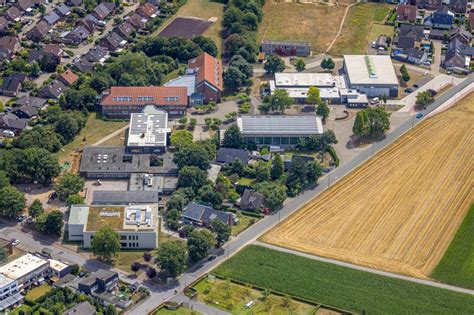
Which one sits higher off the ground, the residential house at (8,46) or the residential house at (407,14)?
the residential house at (407,14)

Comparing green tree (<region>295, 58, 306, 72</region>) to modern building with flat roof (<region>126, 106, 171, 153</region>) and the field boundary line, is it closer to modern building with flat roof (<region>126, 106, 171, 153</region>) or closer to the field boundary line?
modern building with flat roof (<region>126, 106, 171, 153</region>)

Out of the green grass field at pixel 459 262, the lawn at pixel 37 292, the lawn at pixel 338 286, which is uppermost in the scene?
the green grass field at pixel 459 262

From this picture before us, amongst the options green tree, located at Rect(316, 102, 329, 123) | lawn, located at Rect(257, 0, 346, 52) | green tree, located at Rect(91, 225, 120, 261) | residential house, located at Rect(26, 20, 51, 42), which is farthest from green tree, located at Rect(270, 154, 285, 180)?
residential house, located at Rect(26, 20, 51, 42)

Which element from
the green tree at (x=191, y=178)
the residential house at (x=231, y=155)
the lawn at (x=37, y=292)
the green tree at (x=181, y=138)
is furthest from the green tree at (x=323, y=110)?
the lawn at (x=37, y=292)

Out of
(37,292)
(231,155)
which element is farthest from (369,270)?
(37,292)

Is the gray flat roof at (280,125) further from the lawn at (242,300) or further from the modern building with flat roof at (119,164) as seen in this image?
the lawn at (242,300)

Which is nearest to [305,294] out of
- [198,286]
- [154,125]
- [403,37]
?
[198,286]
